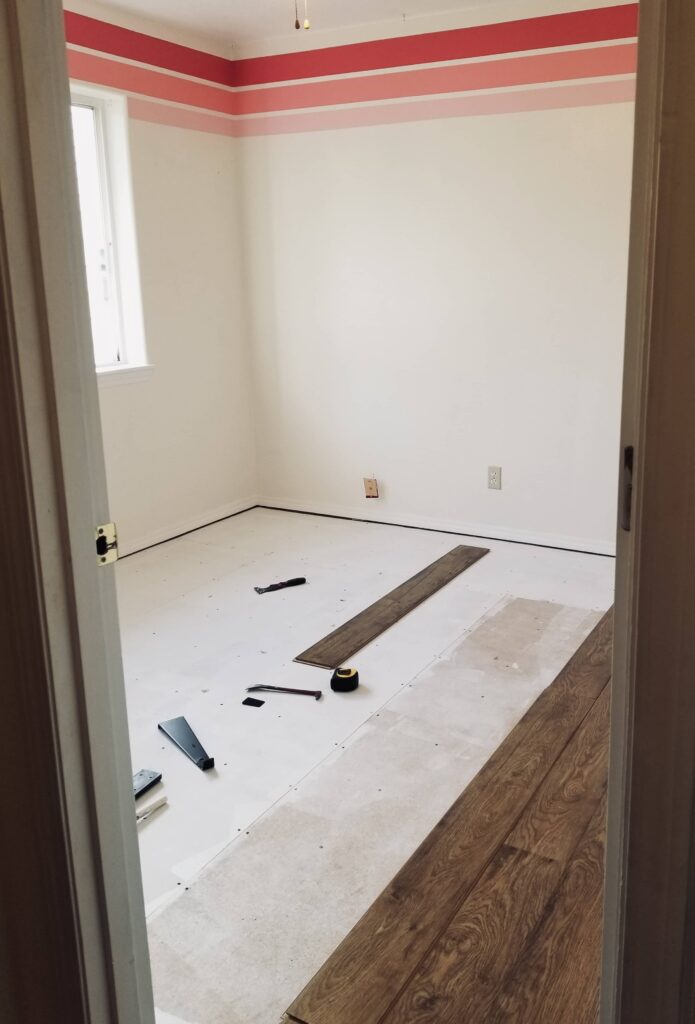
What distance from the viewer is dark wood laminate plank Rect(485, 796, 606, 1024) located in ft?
5.51

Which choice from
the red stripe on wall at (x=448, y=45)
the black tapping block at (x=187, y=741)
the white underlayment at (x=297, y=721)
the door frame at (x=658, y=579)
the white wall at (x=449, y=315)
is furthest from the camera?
the white wall at (x=449, y=315)

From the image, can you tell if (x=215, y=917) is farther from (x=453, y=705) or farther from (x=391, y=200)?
(x=391, y=200)

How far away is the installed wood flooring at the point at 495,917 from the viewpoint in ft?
5.64

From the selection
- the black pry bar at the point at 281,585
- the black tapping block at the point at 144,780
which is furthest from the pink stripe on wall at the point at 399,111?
the black tapping block at the point at 144,780

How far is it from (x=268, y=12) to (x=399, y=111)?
0.78 metres

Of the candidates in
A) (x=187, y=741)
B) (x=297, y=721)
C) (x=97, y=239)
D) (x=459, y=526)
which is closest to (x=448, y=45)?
(x=97, y=239)

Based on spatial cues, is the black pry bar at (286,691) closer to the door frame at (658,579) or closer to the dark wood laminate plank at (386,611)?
the dark wood laminate plank at (386,611)

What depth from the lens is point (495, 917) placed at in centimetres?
193

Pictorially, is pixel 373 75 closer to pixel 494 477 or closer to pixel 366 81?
pixel 366 81

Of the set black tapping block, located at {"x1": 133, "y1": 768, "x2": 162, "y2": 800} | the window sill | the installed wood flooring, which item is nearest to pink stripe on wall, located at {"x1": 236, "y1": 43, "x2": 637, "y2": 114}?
the window sill

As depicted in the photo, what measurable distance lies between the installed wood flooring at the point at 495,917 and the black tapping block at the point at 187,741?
75cm

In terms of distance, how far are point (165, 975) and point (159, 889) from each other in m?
0.30

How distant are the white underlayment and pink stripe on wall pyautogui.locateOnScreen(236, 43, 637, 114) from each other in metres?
2.25

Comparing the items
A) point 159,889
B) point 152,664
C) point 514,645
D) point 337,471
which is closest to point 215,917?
point 159,889
